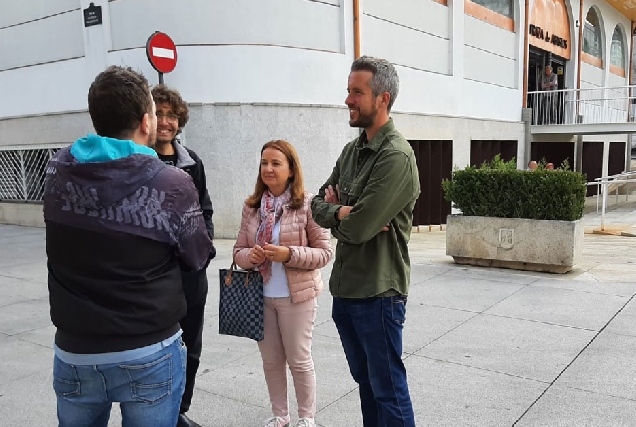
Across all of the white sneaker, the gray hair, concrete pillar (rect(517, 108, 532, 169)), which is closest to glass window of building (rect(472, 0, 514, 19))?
concrete pillar (rect(517, 108, 532, 169))

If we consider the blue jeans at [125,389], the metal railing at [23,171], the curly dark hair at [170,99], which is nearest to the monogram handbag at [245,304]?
the curly dark hair at [170,99]

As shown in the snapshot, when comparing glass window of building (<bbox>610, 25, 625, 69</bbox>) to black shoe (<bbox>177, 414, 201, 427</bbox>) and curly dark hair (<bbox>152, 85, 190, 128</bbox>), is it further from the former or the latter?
black shoe (<bbox>177, 414, 201, 427</bbox>)

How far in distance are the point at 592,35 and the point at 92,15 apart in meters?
22.3

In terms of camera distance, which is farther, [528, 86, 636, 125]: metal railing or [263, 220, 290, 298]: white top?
[528, 86, 636, 125]: metal railing

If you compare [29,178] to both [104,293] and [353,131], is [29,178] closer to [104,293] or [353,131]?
[353,131]

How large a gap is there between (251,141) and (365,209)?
25.6 feet

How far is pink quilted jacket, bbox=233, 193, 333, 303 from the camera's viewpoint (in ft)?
9.63

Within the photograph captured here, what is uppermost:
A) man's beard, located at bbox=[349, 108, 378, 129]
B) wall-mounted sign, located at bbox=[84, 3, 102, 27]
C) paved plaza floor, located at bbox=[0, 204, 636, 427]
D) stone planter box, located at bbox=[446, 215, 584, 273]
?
wall-mounted sign, located at bbox=[84, 3, 102, 27]

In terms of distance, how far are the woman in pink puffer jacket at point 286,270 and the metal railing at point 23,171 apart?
10.2 m

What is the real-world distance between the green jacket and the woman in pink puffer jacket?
0.34m

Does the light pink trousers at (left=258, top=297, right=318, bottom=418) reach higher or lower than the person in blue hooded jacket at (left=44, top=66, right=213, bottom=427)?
lower

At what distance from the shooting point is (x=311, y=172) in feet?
34.0

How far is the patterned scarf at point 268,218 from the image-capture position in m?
3.01

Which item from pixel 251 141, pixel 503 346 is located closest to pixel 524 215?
pixel 503 346
